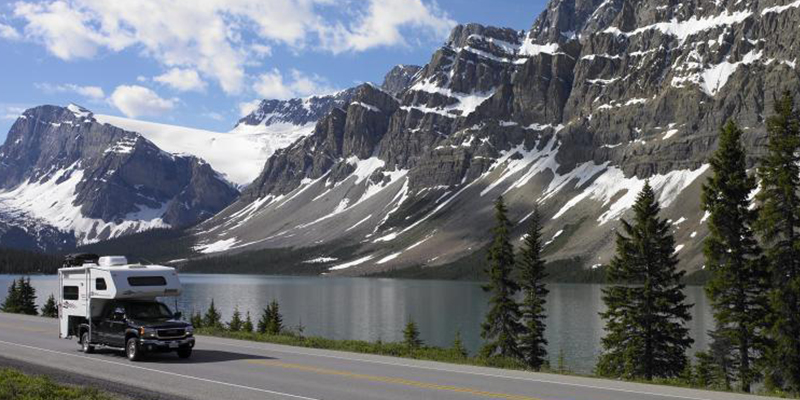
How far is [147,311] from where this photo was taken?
35094 mm

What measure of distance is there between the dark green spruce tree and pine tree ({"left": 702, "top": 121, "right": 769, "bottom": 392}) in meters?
0.71

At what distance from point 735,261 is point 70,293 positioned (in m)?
36.2

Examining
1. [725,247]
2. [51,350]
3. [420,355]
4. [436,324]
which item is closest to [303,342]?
[420,355]

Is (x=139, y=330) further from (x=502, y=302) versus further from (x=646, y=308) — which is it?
(x=502, y=302)

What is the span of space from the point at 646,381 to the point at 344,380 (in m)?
11.5

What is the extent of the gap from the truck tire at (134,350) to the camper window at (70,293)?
6042mm

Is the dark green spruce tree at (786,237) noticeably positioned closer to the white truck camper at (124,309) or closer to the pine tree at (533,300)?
the pine tree at (533,300)

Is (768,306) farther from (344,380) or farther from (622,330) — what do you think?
(344,380)

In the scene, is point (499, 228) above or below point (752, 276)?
above

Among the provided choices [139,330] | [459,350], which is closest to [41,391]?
[139,330]

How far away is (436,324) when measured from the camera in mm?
121312

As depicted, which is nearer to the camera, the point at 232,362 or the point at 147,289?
the point at 232,362

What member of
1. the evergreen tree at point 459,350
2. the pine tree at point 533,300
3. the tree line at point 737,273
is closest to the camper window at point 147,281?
the evergreen tree at point 459,350

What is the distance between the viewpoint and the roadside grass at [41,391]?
2242cm
